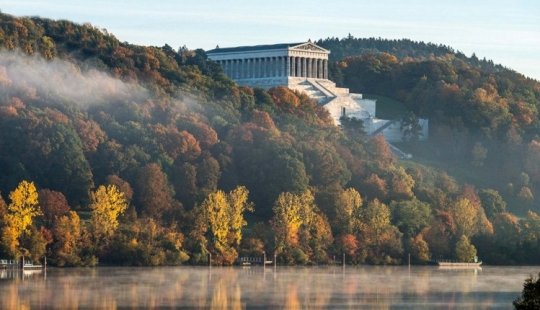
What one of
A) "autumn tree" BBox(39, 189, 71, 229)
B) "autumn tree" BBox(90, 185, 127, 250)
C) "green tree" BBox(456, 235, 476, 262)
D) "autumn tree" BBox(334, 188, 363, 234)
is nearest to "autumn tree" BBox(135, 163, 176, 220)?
"autumn tree" BBox(90, 185, 127, 250)

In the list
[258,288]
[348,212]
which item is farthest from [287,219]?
[258,288]

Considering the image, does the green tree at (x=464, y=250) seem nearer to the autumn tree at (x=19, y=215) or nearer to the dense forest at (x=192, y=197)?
the dense forest at (x=192, y=197)

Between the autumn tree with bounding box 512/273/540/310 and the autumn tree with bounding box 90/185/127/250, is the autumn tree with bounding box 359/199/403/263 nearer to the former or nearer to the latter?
the autumn tree with bounding box 90/185/127/250

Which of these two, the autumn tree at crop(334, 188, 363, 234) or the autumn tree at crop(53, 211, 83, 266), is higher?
the autumn tree at crop(334, 188, 363, 234)

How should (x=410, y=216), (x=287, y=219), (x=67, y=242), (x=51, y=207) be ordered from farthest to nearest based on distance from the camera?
(x=410, y=216)
(x=287, y=219)
(x=51, y=207)
(x=67, y=242)

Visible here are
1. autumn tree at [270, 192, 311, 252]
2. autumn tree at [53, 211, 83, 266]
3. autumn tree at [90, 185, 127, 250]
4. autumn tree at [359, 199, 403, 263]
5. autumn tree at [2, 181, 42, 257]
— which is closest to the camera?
autumn tree at [2, 181, 42, 257]

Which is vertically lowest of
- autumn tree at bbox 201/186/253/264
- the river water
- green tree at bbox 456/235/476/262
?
the river water

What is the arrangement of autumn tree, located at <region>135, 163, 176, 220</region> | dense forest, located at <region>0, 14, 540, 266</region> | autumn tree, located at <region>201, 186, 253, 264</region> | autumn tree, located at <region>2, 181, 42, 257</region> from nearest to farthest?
autumn tree, located at <region>2, 181, 42, 257</region>
dense forest, located at <region>0, 14, 540, 266</region>
autumn tree, located at <region>201, 186, 253, 264</region>
autumn tree, located at <region>135, 163, 176, 220</region>

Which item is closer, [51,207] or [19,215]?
[19,215]

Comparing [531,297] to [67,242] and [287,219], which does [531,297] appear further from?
[287,219]

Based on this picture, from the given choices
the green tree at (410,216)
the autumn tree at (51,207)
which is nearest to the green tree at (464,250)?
the green tree at (410,216)
